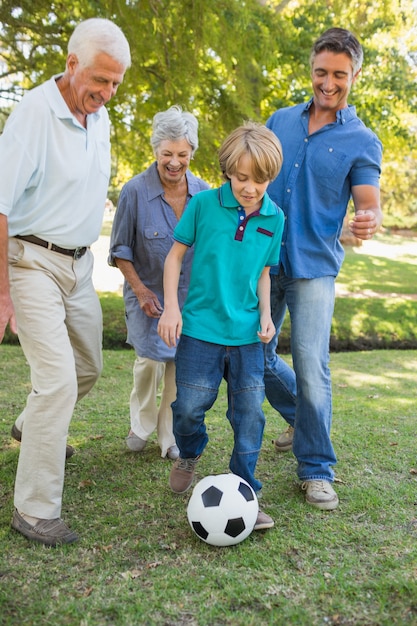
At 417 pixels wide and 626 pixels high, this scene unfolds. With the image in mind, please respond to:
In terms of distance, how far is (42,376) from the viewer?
3049 mm

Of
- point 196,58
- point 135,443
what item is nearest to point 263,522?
point 135,443

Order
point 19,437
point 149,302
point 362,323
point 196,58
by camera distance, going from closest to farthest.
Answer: point 149,302 → point 19,437 → point 196,58 → point 362,323

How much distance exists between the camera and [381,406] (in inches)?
239

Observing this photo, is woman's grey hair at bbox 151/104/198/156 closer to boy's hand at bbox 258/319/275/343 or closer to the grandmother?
the grandmother

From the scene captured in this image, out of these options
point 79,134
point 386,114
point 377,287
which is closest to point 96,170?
point 79,134

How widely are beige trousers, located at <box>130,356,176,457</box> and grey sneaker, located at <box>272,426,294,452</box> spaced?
2.21ft

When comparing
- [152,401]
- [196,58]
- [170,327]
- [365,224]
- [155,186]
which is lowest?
[152,401]

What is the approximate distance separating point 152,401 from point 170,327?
1182 mm

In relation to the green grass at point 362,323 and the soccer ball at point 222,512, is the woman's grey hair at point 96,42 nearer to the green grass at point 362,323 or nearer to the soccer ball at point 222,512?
the soccer ball at point 222,512

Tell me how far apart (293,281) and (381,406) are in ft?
9.27

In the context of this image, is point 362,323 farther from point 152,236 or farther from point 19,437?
point 19,437

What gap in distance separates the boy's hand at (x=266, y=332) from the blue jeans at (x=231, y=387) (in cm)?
10

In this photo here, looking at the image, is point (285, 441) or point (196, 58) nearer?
point (285, 441)

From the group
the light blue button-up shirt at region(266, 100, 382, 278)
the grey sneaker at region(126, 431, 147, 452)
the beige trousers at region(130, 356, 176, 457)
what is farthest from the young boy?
the grey sneaker at region(126, 431, 147, 452)
